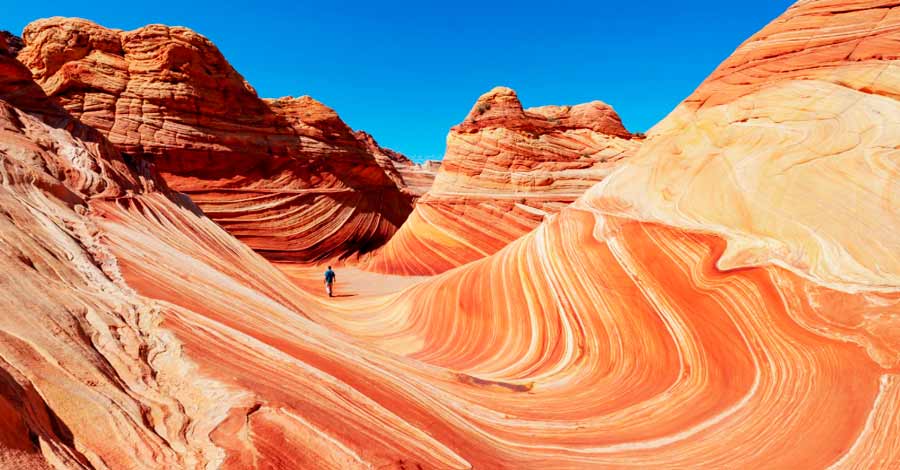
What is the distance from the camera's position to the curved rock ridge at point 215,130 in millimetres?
13695

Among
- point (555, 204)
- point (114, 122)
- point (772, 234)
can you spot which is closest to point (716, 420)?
point (772, 234)

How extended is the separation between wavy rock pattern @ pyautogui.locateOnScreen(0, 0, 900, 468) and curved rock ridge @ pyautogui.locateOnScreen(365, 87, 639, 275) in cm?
534

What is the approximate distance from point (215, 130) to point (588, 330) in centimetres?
1479

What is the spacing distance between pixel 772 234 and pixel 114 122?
16.8 meters

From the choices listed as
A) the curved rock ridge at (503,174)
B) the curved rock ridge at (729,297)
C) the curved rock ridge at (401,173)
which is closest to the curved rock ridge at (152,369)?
the curved rock ridge at (729,297)

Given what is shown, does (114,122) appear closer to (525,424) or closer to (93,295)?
(93,295)

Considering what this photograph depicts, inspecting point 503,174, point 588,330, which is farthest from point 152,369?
point 503,174

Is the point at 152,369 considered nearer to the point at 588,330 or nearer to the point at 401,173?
the point at 588,330

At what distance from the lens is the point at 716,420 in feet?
9.71

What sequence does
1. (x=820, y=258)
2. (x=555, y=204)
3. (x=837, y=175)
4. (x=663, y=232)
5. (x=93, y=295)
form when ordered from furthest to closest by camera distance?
(x=555, y=204) < (x=663, y=232) < (x=837, y=175) < (x=820, y=258) < (x=93, y=295)

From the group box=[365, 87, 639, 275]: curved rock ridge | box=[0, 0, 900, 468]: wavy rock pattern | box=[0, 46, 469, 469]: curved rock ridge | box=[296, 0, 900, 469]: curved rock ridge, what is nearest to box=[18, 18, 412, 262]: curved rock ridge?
box=[365, 87, 639, 275]: curved rock ridge

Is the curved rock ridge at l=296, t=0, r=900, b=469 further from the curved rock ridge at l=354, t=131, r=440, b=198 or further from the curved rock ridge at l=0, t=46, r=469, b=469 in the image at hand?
the curved rock ridge at l=354, t=131, r=440, b=198

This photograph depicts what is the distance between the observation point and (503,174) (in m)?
11.9

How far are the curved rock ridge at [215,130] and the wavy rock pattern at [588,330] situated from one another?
906 centimetres
